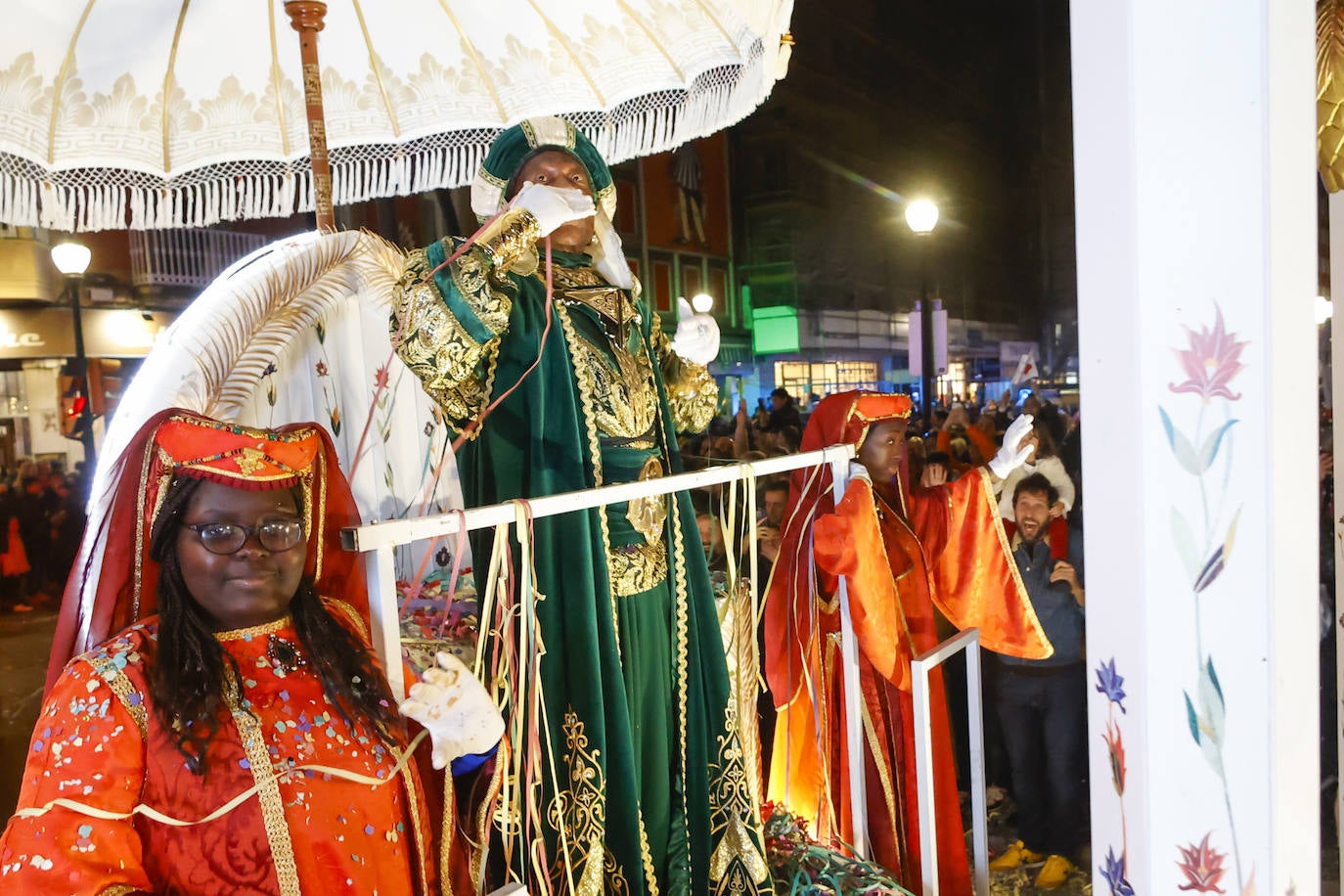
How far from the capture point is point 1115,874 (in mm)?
1098

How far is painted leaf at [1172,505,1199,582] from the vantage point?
1.00 meters

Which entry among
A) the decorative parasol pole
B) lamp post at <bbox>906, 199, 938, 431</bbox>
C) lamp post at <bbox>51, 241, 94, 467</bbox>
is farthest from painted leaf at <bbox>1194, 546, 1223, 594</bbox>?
lamp post at <bbox>51, 241, 94, 467</bbox>

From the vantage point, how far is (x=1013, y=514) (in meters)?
2.32

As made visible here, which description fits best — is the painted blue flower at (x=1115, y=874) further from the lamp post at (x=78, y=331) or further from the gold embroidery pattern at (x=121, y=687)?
the lamp post at (x=78, y=331)

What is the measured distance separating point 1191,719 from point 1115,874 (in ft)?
0.82

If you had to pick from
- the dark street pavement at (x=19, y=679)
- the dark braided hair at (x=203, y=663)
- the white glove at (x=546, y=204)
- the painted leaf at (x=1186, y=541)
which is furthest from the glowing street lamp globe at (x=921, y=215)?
the dark street pavement at (x=19, y=679)

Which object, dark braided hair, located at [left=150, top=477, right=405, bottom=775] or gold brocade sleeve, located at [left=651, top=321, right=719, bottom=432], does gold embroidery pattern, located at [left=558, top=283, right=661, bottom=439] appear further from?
dark braided hair, located at [left=150, top=477, right=405, bottom=775]

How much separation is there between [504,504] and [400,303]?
0.38 metres

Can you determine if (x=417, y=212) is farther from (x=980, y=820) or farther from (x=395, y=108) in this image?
(x=980, y=820)

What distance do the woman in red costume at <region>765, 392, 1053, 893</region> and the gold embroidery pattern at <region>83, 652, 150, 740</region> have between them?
127 centimetres

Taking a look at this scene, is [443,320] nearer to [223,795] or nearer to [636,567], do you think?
[636,567]

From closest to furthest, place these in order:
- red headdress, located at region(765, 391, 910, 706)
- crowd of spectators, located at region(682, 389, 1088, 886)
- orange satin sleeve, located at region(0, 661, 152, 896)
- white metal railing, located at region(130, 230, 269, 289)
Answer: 1. orange satin sleeve, located at region(0, 661, 152, 896)
2. red headdress, located at region(765, 391, 910, 706)
3. white metal railing, located at region(130, 230, 269, 289)
4. crowd of spectators, located at region(682, 389, 1088, 886)

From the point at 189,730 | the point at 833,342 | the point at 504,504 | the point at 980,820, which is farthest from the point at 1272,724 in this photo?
the point at 833,342

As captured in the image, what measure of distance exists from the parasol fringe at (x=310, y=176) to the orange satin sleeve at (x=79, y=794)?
119 centimetres
